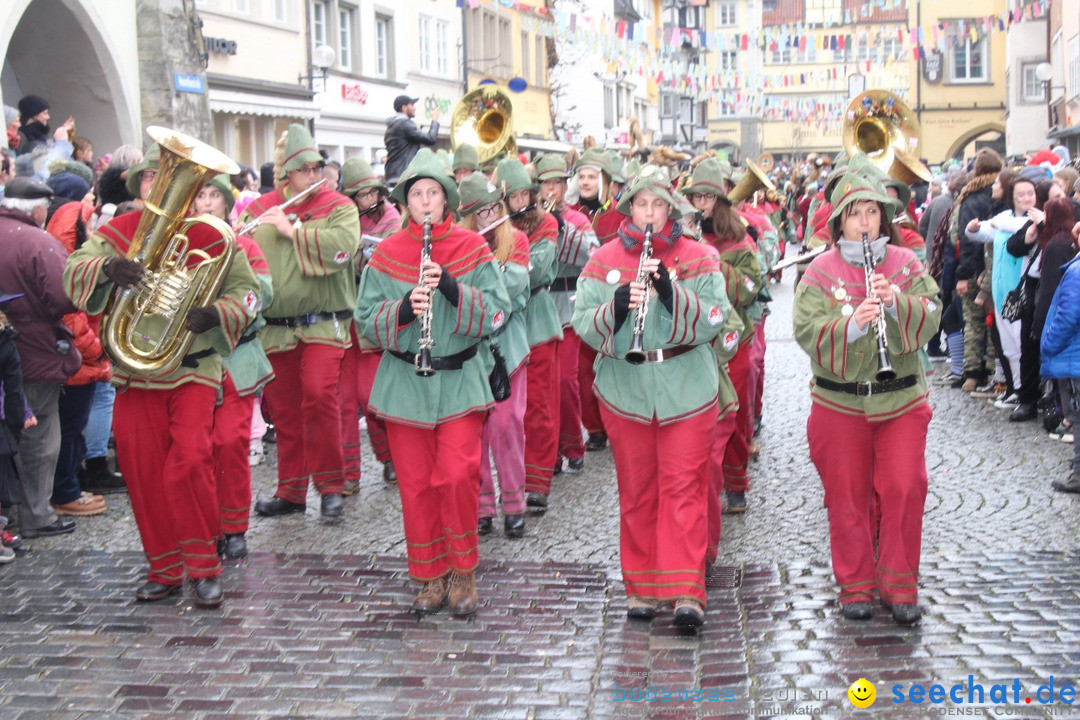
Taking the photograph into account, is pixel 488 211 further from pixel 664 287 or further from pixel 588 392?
pixel 588 392

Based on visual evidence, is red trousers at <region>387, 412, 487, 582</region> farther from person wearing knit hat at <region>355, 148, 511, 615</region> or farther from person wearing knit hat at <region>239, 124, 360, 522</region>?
person wearing knit hat at <region>239, 124, 360, 522</region>

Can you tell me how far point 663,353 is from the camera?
20.0ft

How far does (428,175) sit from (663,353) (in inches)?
52.7

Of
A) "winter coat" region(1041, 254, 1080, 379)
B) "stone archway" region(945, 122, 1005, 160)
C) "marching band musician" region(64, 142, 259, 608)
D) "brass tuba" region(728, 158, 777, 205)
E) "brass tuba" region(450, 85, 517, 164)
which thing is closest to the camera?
"marching band musician" region(64, 142, 259, 608)

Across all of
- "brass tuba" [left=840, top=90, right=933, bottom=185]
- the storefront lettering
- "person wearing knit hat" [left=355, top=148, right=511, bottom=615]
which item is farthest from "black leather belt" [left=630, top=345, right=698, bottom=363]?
the storefront lettering

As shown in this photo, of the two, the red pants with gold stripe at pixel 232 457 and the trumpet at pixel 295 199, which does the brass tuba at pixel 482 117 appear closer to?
the trumpet at pixel 295 199

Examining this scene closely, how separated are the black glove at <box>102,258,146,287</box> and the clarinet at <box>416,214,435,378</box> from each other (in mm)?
1281

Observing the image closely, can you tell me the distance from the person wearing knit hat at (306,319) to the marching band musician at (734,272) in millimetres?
1998

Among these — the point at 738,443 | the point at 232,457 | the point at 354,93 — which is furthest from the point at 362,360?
the point at 354,93

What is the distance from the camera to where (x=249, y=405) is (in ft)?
24.0

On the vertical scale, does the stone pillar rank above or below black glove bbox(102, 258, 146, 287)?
above

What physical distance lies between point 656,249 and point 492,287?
0.79 m

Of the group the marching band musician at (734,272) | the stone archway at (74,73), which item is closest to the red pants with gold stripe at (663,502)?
A: the marching band musician at (734,272)

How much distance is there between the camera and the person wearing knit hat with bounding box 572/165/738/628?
5981mm
